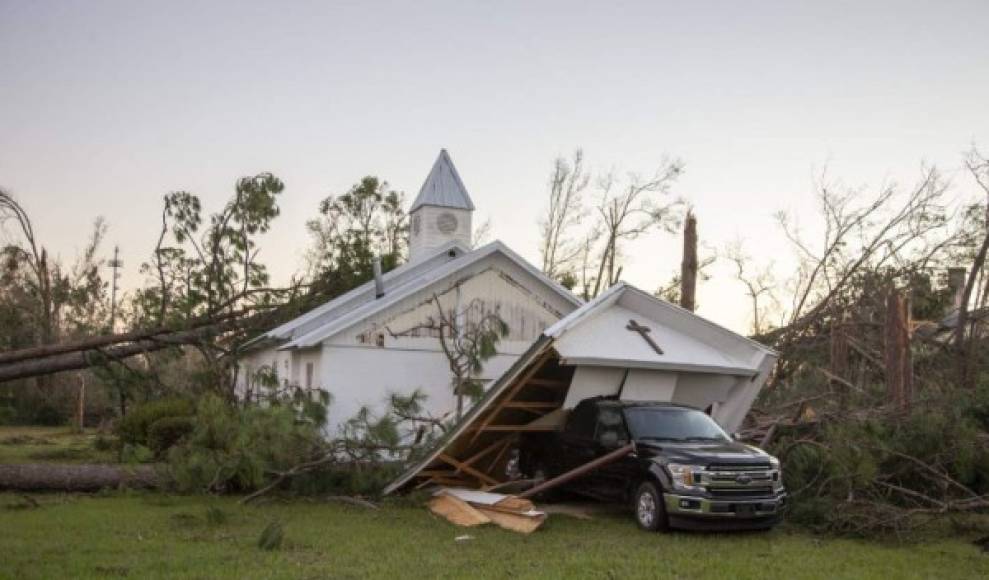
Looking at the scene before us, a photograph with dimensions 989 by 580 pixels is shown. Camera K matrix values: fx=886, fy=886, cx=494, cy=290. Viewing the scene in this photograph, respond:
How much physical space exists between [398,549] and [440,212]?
16.3 metres

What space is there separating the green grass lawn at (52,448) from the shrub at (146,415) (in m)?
0.67

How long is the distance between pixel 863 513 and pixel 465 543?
17.5 ft

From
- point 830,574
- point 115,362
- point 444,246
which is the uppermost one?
point 444,246

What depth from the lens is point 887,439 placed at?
1327 centimetres

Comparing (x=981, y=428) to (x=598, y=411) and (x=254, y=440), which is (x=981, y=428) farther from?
(x=254, y=440)

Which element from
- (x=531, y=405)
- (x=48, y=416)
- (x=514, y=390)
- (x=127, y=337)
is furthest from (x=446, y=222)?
(x=48, y=416)

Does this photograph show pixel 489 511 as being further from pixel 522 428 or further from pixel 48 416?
pixel 48 416

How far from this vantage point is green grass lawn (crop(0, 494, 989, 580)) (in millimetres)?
9234

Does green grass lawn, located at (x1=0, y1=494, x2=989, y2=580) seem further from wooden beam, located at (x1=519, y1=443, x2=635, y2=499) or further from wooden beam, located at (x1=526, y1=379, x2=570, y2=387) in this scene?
wooden beam, located at (x1=526, y1=379, x2=570, y2=387)

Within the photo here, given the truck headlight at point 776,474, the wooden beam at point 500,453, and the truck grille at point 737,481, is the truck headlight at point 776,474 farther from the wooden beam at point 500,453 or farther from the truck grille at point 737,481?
the wooden beam at point 500,453

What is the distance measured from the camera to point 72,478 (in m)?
15.6

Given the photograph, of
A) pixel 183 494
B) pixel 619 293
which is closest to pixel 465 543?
pixel 619 293

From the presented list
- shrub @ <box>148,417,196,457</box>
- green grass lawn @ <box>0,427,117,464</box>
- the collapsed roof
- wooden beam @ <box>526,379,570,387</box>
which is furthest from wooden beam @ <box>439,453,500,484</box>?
green grass lawn @ <box>0,427,117,464</box>

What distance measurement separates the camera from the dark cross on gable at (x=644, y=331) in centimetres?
1420
